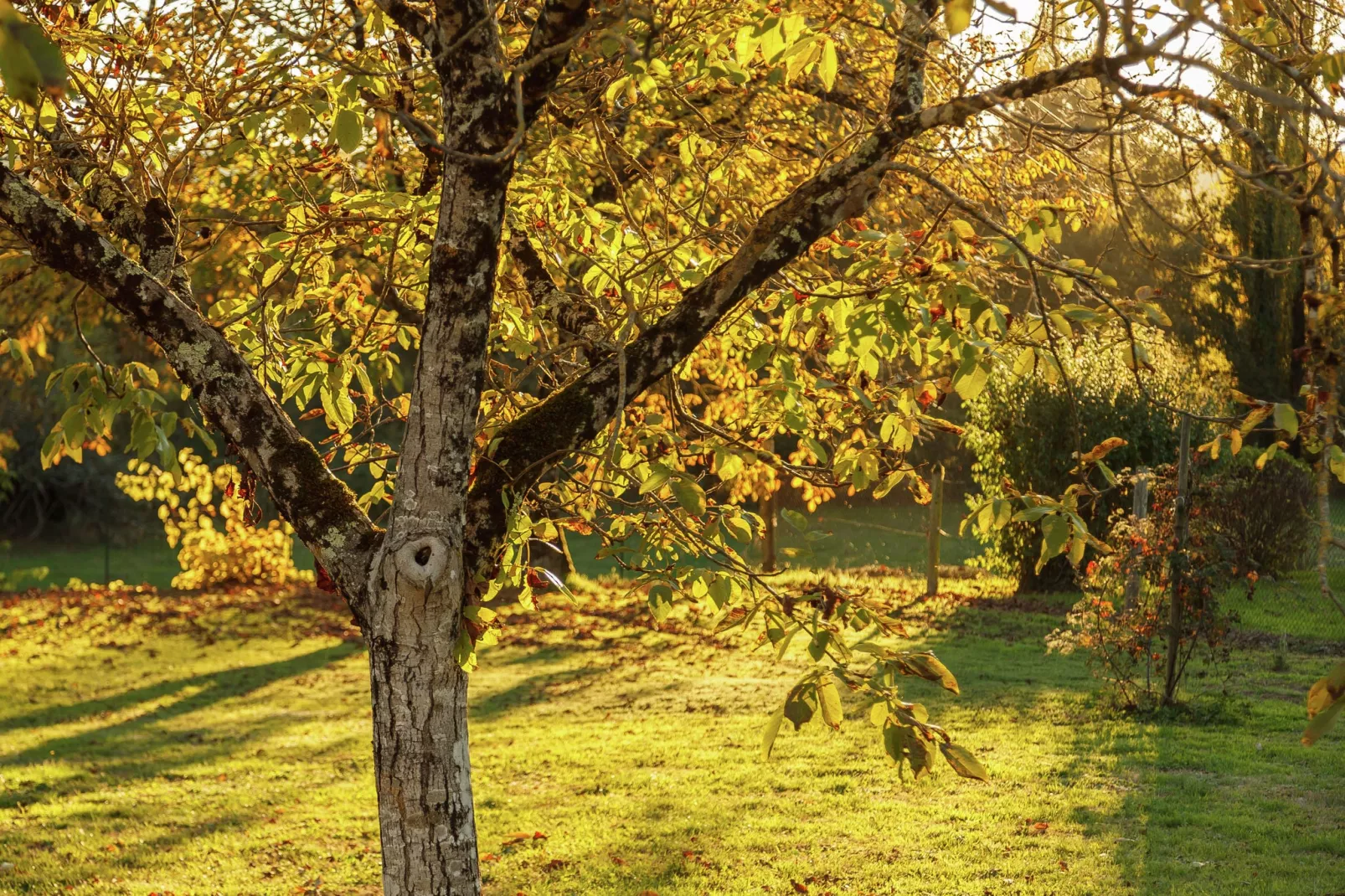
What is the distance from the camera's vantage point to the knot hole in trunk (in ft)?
9.75

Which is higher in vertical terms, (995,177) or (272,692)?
(995,177)

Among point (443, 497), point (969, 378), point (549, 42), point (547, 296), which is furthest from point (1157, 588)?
point (549, 42)

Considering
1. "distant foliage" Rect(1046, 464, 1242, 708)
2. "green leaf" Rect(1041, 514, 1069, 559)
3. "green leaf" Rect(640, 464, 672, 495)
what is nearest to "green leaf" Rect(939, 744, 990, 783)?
"green leaf" Rect(1041, 514, 1069, 559)

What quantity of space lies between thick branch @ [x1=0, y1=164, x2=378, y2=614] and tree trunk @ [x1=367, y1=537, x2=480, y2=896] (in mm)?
215

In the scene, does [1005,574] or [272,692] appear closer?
[272,692]

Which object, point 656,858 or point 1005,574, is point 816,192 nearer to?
point 656,858

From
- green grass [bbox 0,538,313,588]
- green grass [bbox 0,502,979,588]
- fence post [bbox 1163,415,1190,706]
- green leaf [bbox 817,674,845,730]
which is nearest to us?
green leaf [bbox 817,674,845,730]

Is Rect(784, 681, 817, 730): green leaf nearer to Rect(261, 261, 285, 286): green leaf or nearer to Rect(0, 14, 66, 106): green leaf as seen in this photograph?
Rect(0, 14, 66, 106): green leaf

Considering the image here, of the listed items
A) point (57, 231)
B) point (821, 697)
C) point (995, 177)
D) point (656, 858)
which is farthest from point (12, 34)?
point (995, 177)

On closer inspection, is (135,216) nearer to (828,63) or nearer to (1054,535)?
(828,63)

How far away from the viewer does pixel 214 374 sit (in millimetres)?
3248

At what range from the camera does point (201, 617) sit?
16000 millimetres

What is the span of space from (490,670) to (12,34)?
38.8 ft

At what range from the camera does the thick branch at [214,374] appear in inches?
126
